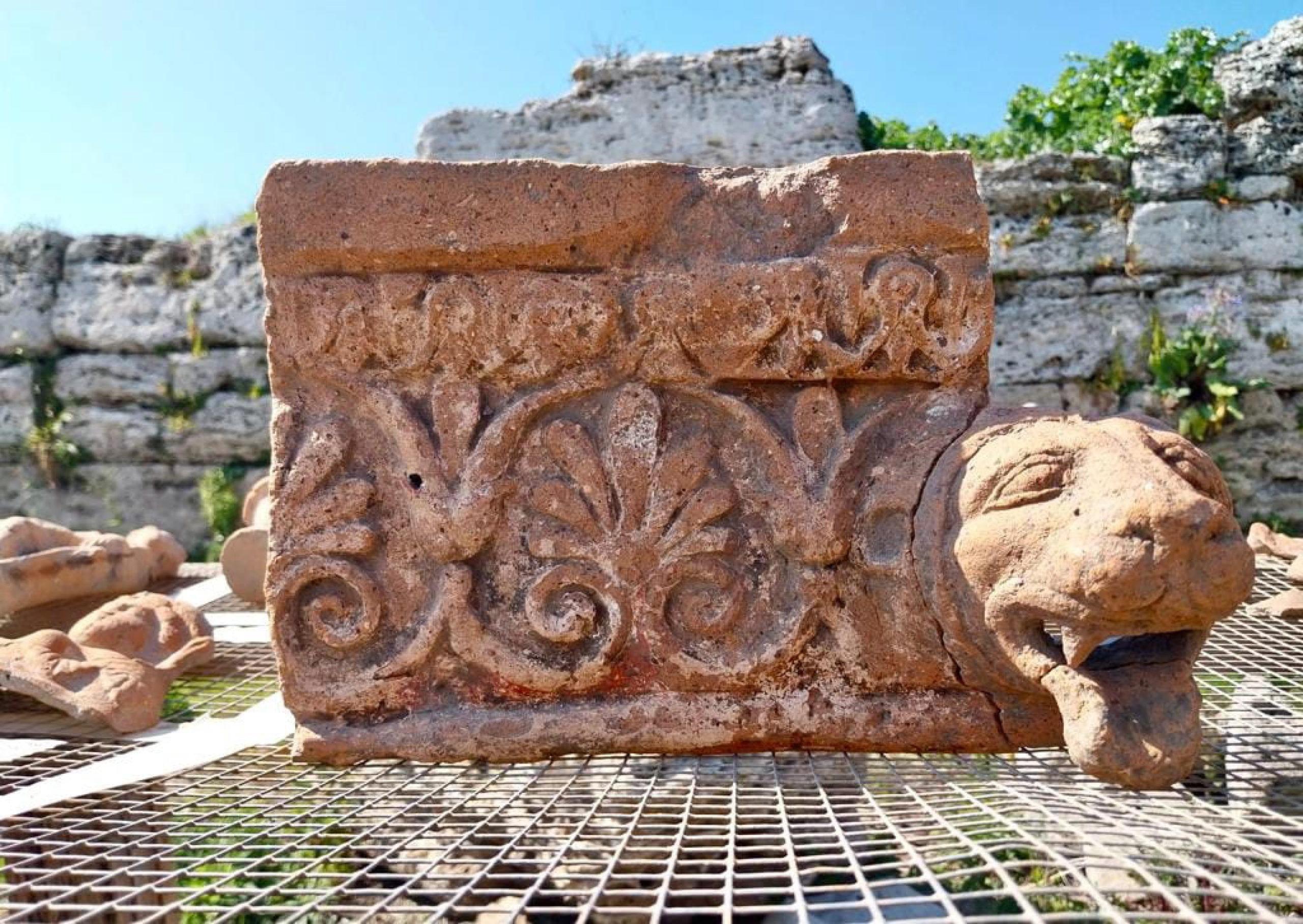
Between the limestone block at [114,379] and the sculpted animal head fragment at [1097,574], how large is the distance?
19.8 ft

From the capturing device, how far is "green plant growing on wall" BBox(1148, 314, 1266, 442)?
5387 millimetres

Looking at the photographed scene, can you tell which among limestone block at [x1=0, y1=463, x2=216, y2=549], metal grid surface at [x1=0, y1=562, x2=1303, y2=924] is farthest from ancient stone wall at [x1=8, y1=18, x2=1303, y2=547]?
limestone block at [x1=0, y1=463, x2=216, y2=549]

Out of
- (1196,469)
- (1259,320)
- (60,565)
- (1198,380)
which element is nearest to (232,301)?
(60,565)

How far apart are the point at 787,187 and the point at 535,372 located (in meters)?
0.66

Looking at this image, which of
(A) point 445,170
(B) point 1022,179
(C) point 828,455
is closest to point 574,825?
(C) point 828,455

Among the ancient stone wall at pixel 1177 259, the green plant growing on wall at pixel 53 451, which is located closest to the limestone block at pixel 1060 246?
the ancient stone wall at pixel 1177 259

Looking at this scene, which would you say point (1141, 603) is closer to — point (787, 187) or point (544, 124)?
point (787, 187)

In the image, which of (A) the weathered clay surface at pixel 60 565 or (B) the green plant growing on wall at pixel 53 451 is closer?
(A) the weathered clay surface at pixel 60 565

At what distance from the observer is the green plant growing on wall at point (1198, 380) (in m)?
5.39

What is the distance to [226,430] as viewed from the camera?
6.34 meters

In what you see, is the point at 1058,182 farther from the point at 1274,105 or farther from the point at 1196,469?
the point at 1196,469

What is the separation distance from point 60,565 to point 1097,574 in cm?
367

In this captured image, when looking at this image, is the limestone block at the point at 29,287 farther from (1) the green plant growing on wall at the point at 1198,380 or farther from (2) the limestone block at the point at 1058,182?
(1) the green plant growing on wall at the point at 1198,380

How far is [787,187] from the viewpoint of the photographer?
2.01 m
